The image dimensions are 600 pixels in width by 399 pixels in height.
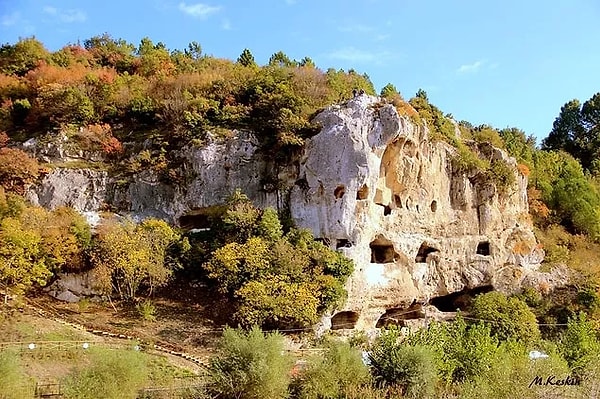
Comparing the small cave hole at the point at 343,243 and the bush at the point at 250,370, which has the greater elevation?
the small cave hole at the point at 343,243

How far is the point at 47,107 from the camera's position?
35.5m

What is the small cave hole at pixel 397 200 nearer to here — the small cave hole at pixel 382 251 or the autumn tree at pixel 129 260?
the small cave hole at pixel 382 251

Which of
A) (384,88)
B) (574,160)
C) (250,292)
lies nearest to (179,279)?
(250,292)

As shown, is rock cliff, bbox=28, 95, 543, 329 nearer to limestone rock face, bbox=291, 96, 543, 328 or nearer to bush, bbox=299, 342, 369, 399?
limestone rock face, bbox=291, 96, 543, 328

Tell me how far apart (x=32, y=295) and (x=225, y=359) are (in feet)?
36.8

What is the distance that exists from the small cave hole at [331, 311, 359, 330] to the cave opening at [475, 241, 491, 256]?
9.37m

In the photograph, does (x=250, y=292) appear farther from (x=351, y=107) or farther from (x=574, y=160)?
(x=574, y=160)

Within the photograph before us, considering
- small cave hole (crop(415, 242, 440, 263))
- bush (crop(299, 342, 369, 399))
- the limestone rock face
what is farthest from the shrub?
small cave hole (crop(415, 242, 440, 263))

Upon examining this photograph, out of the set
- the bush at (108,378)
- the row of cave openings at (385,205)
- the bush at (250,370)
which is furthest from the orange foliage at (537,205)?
the bush at (108,378)

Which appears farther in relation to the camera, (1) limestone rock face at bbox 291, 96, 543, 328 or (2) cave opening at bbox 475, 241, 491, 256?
(2) cave opening at bbox 475, 241, 491, 256

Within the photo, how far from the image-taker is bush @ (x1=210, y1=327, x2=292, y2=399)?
20172 mm

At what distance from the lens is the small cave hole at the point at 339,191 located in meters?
30.1

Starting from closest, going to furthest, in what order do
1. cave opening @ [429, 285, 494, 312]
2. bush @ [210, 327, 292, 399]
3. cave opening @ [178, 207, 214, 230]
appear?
1. bush @ [210, 327, 292, 399]
2. cave opening @ [178, 207, 214, 230]
3. cave opening @ [429, 285, 494, 312]

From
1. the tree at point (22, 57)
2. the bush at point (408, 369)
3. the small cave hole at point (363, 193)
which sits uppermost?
the tree at point (22, 57)
